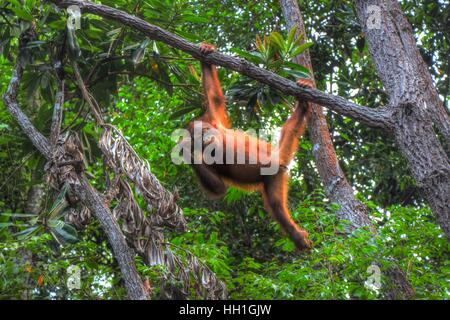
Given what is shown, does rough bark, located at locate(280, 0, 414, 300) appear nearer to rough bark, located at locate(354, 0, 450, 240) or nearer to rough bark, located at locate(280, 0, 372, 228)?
rough bark, located at locate(280, 0, 372, 228)

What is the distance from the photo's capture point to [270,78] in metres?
4.42

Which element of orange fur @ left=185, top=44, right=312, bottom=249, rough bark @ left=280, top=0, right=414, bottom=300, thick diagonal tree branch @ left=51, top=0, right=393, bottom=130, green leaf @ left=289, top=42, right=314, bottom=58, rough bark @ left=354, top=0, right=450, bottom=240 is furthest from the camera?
rough bark @ left=280, top=0, right=414, bottom=300

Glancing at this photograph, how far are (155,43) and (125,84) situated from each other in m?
4.09

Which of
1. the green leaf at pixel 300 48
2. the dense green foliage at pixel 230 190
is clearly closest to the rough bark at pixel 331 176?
the dense green foliage at pixel 230 190

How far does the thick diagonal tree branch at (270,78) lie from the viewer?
169 inches

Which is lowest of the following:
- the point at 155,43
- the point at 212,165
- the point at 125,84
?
the point at 212,165

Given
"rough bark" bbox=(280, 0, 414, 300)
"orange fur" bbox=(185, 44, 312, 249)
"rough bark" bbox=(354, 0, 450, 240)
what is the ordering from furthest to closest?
"rough bark" bbox=(280, 0, 414, 300) < "orange fur" bbox=(185, 44, 312, 249) < "rough bark" bbox=(354, 0, 450, 240)

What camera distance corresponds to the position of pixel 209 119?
545 centimetres

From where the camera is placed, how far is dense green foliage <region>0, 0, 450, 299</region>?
473 cm

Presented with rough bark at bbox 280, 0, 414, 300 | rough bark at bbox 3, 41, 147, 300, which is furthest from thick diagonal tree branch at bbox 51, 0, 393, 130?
rough bark at bbox 280, 0, 414, 300

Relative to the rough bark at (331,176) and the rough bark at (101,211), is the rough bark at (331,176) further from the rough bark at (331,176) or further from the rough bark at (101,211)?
the rough bark at (101,211)

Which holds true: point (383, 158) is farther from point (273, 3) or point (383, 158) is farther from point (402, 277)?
point (402, 277)

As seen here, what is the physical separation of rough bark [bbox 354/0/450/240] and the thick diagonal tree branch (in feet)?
0.49

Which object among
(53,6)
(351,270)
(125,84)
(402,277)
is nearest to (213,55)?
(53,6)
